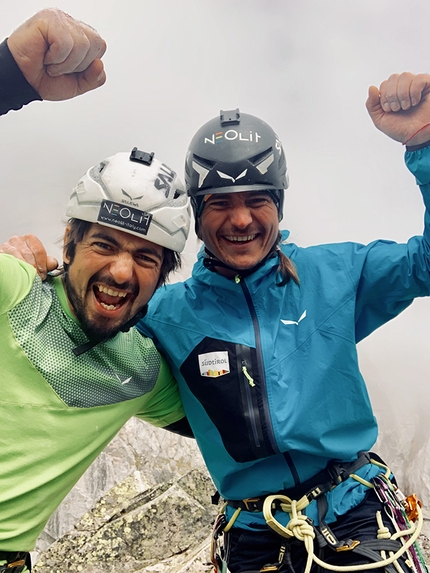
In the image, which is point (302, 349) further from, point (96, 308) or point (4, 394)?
point (4, 394)

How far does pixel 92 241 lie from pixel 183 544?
210 inches

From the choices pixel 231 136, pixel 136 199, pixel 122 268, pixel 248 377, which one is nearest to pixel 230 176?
pixel 231 136

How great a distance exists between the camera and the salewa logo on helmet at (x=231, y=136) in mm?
4544

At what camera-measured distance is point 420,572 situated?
11.6 ft

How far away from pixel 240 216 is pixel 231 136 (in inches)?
37.8

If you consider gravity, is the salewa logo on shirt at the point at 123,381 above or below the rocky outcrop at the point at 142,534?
above

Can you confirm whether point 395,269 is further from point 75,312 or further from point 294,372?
point 75,312

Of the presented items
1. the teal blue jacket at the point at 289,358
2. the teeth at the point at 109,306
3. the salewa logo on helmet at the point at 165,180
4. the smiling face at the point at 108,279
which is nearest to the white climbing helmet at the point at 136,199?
the salewa logo on helmet at the point at 165,180

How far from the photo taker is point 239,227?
4.07 metres

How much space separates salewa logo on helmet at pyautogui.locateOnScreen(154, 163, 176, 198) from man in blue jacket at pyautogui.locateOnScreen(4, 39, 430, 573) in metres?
0.51

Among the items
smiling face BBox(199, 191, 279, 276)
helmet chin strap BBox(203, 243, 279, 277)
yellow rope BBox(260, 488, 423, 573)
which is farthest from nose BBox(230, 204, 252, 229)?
yellow rope BBox(260, 488, 423, 573)

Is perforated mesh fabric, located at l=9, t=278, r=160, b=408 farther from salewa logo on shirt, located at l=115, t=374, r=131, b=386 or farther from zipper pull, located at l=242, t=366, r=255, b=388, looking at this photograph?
zipper pull, located at l=242, t=366, r=255, b=388

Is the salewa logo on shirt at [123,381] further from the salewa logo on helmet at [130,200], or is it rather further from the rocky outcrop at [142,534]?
the rocky outcrop at [142,534]

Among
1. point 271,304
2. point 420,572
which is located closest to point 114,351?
point 271,304
